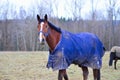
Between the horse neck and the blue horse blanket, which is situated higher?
the horse neck

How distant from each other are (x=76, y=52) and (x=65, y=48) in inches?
14.7

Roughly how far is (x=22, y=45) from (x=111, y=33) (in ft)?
33.2

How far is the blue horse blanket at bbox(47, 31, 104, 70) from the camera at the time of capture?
5.24 metres

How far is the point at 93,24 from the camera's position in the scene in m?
30.8

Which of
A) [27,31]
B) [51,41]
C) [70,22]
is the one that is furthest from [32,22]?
[51,41]

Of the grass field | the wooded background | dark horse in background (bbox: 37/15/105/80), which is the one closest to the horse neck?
dark horse in background (bbox: 37/15/105/80)

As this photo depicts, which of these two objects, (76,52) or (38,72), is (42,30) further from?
(38,72)

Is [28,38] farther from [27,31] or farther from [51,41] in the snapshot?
[51,41]

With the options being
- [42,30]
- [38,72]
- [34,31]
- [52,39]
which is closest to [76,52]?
[52,39]

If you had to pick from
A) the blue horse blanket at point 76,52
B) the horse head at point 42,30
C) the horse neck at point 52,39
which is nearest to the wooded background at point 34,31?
the blue horse blanket at point 76,52

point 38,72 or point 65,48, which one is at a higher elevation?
point 65,48

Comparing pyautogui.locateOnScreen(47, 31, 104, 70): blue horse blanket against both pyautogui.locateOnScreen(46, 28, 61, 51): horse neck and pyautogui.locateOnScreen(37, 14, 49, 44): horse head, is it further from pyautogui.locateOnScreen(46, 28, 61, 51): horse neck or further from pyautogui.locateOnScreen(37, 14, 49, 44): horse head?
pyautogui.locateOnScreen(37, 14, 49, 44): horse head

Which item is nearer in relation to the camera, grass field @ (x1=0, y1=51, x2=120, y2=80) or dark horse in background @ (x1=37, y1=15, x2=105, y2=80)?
dark horse in background @ (x1=37, y1=15, x2=105, y2=80)

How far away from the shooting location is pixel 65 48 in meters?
5.32
